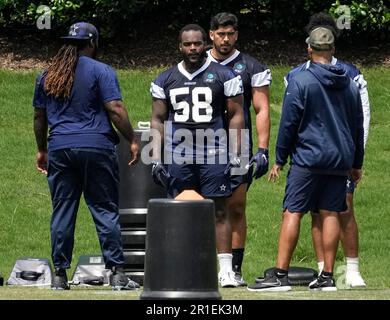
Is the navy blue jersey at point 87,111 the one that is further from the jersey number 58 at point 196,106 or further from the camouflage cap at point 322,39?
Answer: the camouflage cap at point 322,39

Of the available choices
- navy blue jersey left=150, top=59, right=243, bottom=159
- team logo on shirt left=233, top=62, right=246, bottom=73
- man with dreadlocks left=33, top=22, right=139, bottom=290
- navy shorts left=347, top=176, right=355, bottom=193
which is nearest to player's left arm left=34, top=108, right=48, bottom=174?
man with dreadlocks left=33, top=22, right=139, bottom=290

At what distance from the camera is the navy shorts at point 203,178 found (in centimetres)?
1152

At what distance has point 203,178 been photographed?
11.5 m

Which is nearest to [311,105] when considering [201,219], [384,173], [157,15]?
[201,219]

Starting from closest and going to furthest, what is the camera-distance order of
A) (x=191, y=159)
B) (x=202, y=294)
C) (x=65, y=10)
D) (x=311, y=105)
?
(x=202, y=294) < (x=311, y=105) < (x=191, y=159) < (x=65, y=10)

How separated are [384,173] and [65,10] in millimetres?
4988

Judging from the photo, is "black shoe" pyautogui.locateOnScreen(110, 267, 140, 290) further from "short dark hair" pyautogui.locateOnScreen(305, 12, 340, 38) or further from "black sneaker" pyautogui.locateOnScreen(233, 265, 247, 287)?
"short dark hair" pyautogui.locateOnScreen(305, 12, 340, 38)

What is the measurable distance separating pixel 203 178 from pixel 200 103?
0.58 metres

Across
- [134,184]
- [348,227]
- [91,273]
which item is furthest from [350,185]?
[91,273]

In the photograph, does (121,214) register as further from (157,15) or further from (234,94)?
(157,15)

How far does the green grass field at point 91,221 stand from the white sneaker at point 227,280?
1.44 m

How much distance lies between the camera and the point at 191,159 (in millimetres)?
11516

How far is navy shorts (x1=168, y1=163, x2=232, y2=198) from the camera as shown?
453 inches

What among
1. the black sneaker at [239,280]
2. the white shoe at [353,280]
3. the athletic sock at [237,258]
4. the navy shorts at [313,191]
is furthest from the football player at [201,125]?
the white shoe at [353,280]
